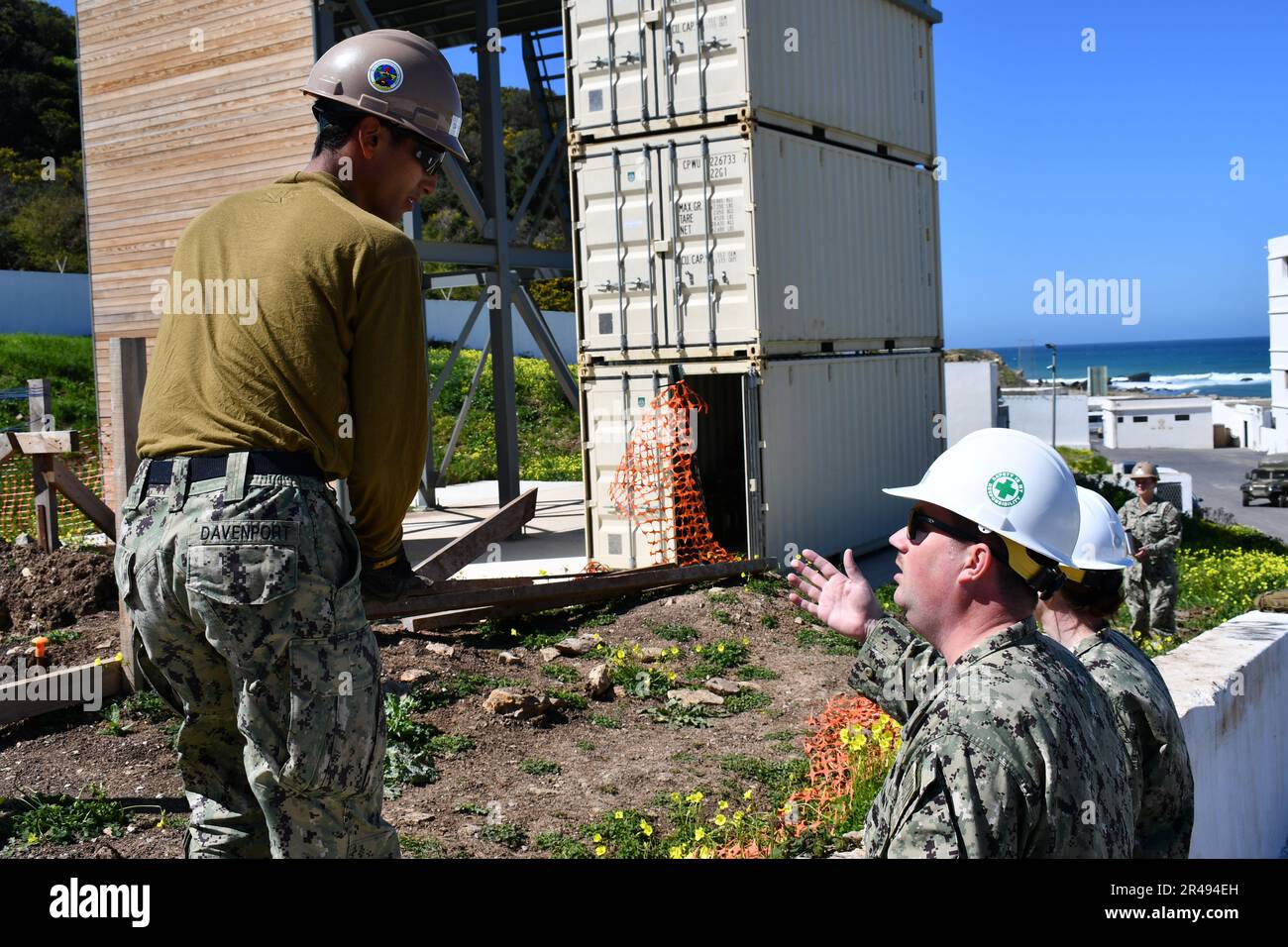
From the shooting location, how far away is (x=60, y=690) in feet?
21.9

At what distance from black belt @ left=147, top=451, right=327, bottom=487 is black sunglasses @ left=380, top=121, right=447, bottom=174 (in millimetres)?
871

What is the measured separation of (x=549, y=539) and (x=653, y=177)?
504cm

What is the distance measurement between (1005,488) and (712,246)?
9.37 meters

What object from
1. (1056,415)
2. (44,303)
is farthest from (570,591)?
(1056,415)

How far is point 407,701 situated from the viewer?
7055mm

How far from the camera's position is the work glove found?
3018 millimetres

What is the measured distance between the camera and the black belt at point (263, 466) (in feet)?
8.82

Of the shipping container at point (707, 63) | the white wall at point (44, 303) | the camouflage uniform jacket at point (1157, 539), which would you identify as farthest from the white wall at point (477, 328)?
the camouflage uniform jacket at point (1157, 539)

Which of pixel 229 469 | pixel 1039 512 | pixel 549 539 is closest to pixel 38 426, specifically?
pixel 549 539

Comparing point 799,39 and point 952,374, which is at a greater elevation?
point 799,39

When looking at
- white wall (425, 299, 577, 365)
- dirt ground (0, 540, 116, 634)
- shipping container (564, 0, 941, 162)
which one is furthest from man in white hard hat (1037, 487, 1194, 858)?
white wall (425, 299, 577, 365)

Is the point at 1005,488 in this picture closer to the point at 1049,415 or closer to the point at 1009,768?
the point at 1009,768

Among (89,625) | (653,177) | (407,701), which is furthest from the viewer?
(653,177)

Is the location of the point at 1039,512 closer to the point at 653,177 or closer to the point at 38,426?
the point at 653,177
